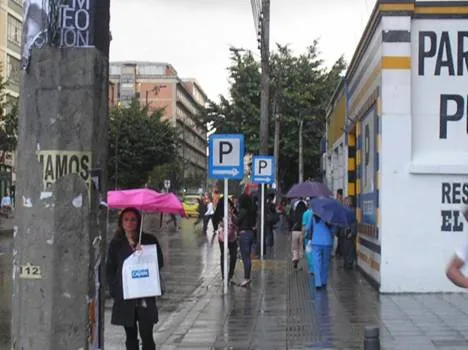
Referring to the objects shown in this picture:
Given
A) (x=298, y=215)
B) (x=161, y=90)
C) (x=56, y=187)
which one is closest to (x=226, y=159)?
(x=298, y=215)

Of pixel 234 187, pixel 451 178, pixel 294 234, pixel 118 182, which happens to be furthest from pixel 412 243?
pixel 118 182

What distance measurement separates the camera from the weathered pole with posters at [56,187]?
4.58 m

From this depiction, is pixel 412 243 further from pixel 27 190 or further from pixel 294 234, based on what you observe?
pixel 27 190

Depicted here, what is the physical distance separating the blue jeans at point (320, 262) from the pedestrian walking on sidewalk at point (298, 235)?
411 cm

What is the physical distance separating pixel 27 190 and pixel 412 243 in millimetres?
9979

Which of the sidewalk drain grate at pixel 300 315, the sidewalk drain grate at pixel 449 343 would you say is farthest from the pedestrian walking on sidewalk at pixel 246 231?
the sidewalk drain grate at pixel 449 343

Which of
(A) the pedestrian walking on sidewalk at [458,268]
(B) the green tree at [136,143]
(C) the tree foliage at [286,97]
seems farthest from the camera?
(B) the green tree at [136,143]

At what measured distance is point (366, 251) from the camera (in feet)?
52.7

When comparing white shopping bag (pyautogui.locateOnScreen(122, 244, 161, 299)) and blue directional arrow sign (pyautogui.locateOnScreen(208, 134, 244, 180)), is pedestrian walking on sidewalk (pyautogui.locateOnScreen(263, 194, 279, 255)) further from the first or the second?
white shopping bag (pyautogui.locateOnScreen(122, 244, 161, 299))

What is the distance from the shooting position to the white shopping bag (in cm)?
705

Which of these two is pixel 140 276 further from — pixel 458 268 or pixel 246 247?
pixel 246 247

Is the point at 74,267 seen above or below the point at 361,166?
below

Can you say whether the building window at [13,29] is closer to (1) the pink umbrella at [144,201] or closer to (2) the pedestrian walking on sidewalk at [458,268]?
(1) the pink umbrella at [144,201]

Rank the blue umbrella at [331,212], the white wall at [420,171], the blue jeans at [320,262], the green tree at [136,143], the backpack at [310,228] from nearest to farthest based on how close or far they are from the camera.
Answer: the white wall at [420,171] → the blue jeans at [320,262] → the blue umbrella at [331,212] → the backpack at [310,228] → the green tree at [136,143]
